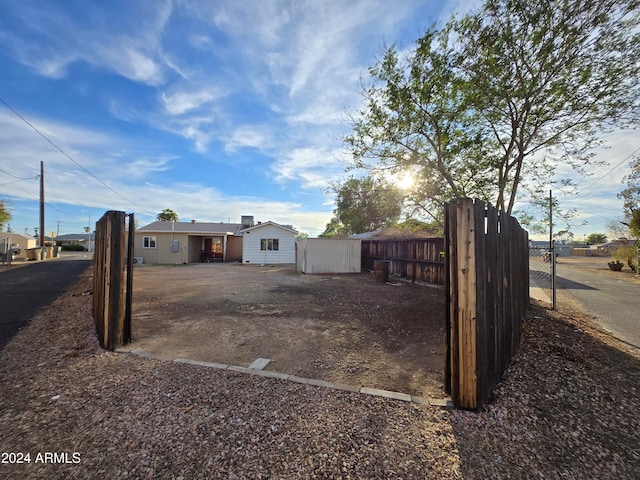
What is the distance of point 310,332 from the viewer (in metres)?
4.56

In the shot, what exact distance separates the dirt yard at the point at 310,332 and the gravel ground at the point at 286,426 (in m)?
0.53

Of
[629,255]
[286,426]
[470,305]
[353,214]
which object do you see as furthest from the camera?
[353,214]

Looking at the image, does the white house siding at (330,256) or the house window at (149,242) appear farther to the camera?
the house window at (149,242)

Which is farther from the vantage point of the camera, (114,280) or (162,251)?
(162,251)

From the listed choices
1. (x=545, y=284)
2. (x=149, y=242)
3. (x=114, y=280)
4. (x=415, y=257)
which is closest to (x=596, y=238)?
(x=545, y=284)

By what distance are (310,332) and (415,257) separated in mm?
7140

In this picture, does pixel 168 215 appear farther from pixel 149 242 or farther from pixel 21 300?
pixel 21 300

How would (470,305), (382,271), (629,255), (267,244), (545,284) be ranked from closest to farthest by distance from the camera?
1. (470,305)
2. (382,271)
3. (545,284)
4. (629,255)
5. (267,244)

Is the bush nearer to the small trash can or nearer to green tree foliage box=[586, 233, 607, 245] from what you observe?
the small trash can

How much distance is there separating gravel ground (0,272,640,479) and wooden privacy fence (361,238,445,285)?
6.29 metres

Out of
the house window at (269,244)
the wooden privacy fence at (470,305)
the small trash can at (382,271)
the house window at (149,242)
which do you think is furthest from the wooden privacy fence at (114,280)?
the house window at (149,242)

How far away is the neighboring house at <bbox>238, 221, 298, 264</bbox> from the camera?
63.6 ft

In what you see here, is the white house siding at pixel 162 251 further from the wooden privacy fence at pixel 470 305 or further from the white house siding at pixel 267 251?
the wooden privacy fence at pixel 470 305

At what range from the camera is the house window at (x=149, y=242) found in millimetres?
20156
